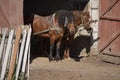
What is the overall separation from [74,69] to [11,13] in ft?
8.35

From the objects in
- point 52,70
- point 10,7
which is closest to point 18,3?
point 10,7

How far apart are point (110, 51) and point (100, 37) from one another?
0.59m

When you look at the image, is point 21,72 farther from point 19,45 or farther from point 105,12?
point 105,12

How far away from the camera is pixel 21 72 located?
400 inches

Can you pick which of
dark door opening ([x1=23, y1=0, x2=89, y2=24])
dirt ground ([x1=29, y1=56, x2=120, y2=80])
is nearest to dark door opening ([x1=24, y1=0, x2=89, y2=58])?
dark door opening ([x1=23, y1=0, x2=89, y2=24])

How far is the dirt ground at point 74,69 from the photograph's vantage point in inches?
451

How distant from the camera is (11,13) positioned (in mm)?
12352

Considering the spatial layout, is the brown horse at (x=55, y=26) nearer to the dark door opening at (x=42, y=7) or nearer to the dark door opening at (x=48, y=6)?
the dark door opening at (x=42, y=7)

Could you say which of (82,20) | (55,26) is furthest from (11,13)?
(82,20)

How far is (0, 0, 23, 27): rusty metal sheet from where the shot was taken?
1231 centimetres

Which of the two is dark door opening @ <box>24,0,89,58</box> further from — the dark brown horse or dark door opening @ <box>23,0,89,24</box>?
the dark brown horse

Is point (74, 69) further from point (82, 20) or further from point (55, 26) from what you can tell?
point (82, 20)

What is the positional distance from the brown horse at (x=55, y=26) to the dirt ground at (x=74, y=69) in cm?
61

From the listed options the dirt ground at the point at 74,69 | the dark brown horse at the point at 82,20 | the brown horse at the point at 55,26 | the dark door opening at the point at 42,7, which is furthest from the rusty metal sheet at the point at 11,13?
the dark door opening at the point at 42,7
